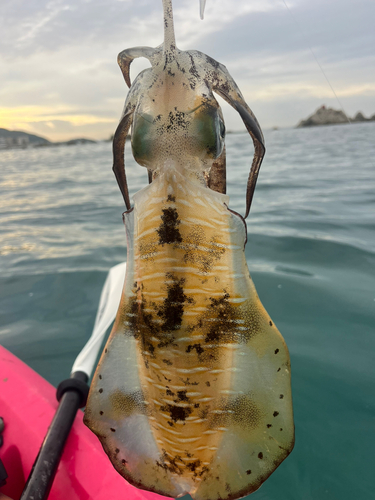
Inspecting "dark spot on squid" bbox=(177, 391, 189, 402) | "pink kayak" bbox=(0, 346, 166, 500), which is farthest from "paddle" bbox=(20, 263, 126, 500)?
"dark spot on squid" bbox=(177, 391, 189, 402)

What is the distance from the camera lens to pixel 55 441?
184 centimetres

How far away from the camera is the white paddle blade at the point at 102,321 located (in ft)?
8.58

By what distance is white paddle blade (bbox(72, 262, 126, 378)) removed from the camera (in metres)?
2.61

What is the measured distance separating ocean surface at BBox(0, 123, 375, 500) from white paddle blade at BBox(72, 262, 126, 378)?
0.51 m

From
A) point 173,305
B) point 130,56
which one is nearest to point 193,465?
point 173,305

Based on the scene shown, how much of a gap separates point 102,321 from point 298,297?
2093 mm

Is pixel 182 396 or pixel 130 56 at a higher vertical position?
pixel 130 56

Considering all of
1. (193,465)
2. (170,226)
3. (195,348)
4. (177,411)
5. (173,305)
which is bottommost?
(193,465)

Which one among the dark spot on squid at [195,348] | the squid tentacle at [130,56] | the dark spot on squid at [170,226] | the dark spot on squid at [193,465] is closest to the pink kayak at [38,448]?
the dark spot on squid at [193,465]

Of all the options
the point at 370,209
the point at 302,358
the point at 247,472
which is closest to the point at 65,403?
the point at 247,472

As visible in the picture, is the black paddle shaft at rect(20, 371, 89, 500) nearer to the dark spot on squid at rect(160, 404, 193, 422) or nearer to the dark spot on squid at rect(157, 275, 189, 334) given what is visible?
the dark spot on squid at rect(160, 404, 193, 422)

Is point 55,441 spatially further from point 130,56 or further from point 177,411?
point 130,56

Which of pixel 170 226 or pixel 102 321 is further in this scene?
pixel 102 321

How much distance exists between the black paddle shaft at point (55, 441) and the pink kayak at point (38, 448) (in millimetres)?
98
